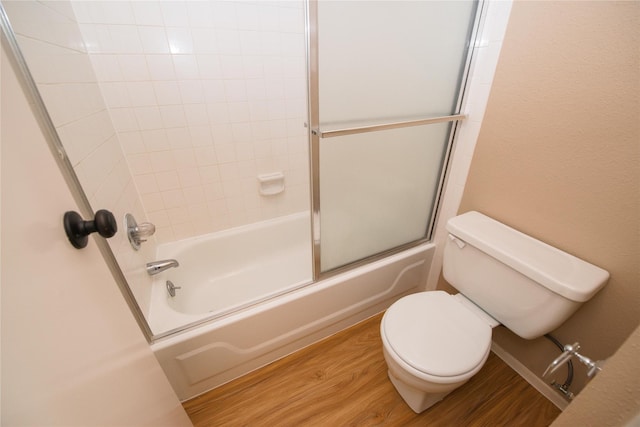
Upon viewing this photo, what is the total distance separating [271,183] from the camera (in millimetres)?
1828

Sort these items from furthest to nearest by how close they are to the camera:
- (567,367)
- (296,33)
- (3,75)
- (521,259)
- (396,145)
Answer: (296,33)
(396,145)
(567,367)
(521,259)
(3,75)

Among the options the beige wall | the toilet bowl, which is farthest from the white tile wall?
the beige wall

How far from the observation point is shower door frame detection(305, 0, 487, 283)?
0.84 metres

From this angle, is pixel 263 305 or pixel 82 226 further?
pixel 263 305

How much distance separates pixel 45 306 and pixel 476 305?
140 cm

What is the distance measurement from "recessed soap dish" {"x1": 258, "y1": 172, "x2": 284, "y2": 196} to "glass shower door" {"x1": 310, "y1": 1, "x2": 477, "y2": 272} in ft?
2.42

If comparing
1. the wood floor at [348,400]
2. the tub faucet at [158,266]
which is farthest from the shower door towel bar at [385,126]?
the wood floor at [348,400]

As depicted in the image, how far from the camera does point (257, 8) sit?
55.7 inches

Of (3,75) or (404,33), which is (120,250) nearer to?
(3,75)

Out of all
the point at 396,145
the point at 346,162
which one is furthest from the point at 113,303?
the point at 396,145

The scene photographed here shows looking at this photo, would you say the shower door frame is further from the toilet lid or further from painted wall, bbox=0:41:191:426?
painted wall, bbox=0:41:191:426

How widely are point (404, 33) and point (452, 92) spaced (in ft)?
1.29

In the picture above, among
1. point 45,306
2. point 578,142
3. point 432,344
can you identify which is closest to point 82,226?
point 45,306

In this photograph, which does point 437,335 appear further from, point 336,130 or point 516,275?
point 336,130
